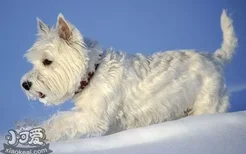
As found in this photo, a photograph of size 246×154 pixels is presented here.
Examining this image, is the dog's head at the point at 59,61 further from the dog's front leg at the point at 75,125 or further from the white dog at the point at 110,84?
the dog's front leg at the point at 75,125

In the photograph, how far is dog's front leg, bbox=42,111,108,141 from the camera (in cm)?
233

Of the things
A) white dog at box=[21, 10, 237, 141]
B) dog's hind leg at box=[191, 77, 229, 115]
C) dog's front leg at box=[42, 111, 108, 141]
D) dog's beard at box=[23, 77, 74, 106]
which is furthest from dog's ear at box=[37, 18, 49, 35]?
dog's hind leg at box=[191, 77, 229, 115]

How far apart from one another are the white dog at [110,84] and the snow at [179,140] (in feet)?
1.32

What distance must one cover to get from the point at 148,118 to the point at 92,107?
0.41 m

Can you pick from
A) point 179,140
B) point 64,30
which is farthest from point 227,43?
point 179,140

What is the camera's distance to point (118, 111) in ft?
8.39

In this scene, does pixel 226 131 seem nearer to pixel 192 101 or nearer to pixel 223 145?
pixel 223 145

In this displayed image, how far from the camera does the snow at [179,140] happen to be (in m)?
1.80

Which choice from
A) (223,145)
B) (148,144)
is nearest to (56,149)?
(148,144)

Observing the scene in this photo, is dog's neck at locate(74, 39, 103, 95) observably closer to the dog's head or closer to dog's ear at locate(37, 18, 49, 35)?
the dog's head
